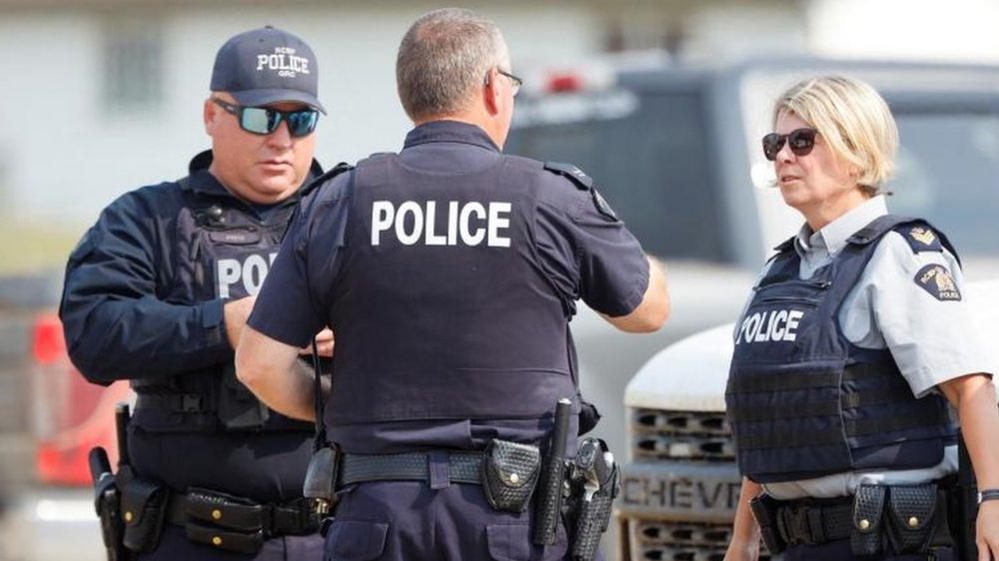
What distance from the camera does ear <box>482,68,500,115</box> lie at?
399cm

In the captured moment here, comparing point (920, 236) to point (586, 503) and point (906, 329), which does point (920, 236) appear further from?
point (586, 503)

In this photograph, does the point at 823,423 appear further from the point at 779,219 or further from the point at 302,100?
the point at 779,219

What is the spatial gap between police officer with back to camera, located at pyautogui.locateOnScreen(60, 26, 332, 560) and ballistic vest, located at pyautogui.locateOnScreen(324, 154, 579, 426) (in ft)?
2.20

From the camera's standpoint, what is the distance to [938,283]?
3945mm

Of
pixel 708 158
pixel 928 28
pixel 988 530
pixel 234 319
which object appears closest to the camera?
pixel 988 530

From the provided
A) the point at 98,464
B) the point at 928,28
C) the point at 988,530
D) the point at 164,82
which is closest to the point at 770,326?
the point at 988,530

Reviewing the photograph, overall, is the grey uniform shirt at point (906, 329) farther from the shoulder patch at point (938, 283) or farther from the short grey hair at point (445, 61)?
the short grey hair at point (445, 61)

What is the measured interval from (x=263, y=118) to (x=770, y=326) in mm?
1310

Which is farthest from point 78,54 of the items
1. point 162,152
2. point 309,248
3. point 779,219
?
point 309,248

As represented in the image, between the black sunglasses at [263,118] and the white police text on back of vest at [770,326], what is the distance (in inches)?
46.5

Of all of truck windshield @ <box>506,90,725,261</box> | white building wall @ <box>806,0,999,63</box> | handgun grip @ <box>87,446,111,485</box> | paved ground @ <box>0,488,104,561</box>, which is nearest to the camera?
handgun grip @ <box>87,446,111,485</box>

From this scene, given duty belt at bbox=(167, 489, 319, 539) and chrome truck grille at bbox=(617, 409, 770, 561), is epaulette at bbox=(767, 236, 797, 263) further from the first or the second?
duty belt at bbox=(167, 489, 319, 539)

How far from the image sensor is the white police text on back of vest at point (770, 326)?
4066 millimetres

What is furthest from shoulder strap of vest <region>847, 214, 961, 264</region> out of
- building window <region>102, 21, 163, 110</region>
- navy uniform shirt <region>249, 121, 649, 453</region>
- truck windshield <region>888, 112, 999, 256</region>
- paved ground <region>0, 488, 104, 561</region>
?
building window <region>102, 21, 163, 110</region>
